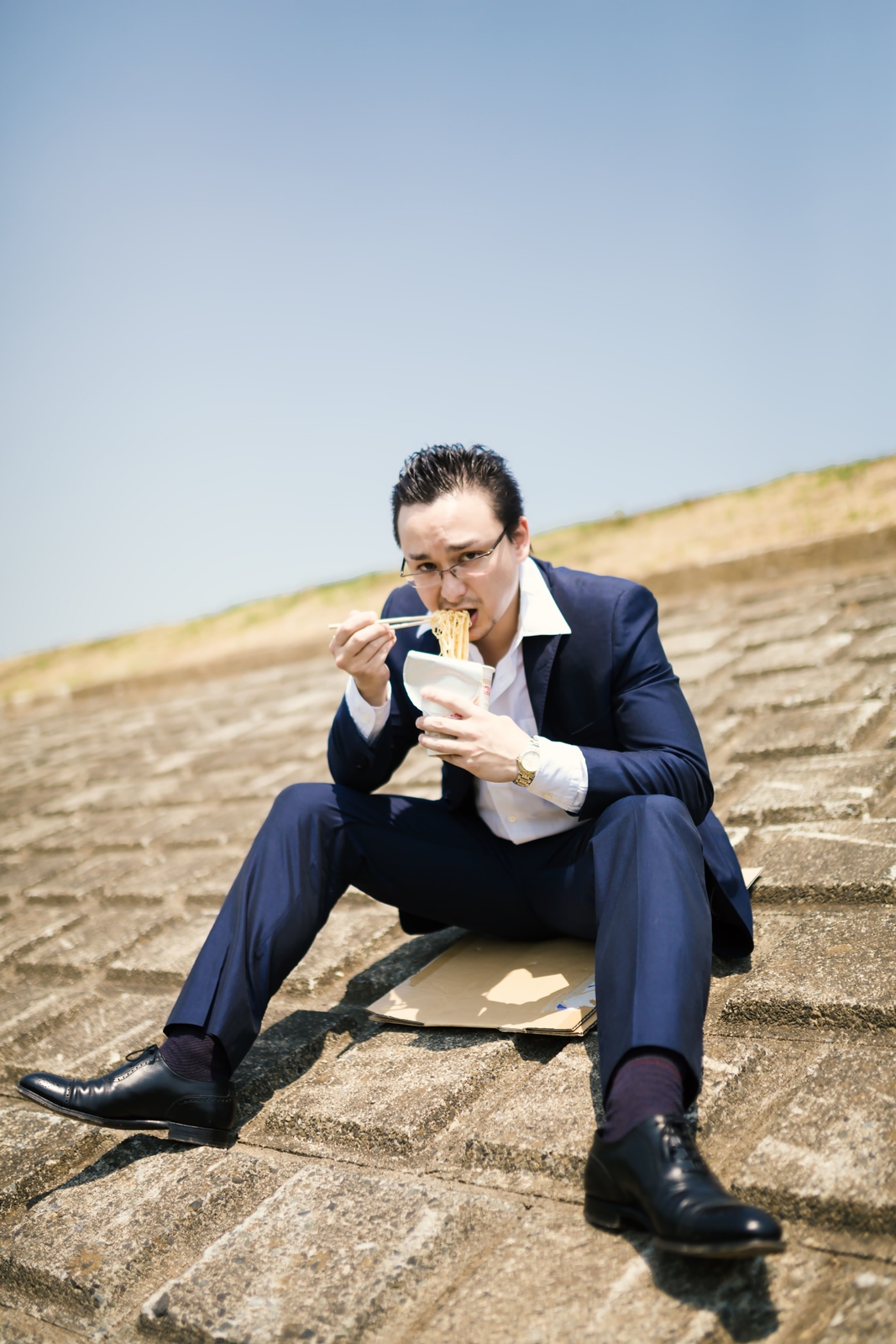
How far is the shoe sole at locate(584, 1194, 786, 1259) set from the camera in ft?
4.27

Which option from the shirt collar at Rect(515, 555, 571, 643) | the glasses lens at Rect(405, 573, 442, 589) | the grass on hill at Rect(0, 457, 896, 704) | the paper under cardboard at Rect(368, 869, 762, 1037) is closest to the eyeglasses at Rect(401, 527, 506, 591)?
the glasses lens at Rect(405, 573, 442, 589)

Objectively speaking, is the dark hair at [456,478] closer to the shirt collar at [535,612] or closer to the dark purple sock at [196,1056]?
the shirt collar at [535,612]

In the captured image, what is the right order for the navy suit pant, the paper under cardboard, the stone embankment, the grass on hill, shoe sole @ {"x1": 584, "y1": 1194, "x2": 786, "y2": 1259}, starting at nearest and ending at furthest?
1. shoe sole @ {"x1": 584, "y1": 1194, "x2": 786, "y2": 1259}
2. the stone embankment
3. the navy suit pant
4. the paper under cardboard
5. the grass on hill

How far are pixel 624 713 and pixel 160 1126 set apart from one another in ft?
4.18

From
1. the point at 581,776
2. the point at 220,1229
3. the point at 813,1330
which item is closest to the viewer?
the point at 813,1330

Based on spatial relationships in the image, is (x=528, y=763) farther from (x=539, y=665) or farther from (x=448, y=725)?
(x=539, y=665)

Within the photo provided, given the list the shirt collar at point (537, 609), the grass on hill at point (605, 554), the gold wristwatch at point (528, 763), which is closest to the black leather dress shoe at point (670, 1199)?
the gold wristwatch at point (528, 763)

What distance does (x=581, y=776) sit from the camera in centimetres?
202

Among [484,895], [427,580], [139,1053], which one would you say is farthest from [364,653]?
[139,1053]

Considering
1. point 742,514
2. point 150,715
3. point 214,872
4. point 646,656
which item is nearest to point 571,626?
point 646,656

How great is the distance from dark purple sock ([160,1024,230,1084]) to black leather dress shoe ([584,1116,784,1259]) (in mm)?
840

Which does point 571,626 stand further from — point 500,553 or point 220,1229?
point 220,1229

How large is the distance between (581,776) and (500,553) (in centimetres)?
54

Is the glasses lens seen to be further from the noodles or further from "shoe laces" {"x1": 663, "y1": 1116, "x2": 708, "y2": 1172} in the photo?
"shoe laces" {"x1": 663, "y1": 1116, "x2": 708, "y2": 1172}
